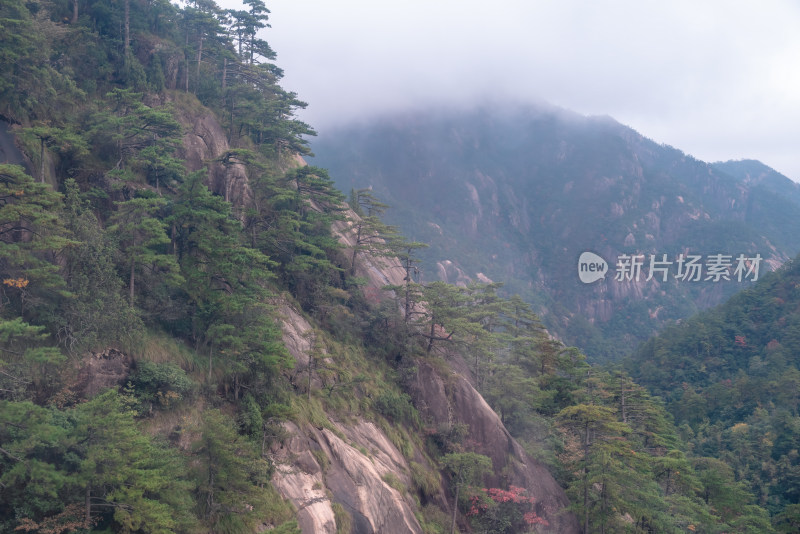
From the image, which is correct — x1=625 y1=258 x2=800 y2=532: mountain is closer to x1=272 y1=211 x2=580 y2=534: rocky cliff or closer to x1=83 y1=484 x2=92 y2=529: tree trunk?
x1=272 y1=211 x2=580 y2=534: rocky cliff

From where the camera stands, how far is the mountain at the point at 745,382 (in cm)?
4372

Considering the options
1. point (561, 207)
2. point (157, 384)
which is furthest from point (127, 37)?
point (561, 207)

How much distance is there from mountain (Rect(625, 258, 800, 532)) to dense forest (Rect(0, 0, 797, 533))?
2.86m

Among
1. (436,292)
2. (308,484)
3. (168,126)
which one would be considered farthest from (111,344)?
(436,292)

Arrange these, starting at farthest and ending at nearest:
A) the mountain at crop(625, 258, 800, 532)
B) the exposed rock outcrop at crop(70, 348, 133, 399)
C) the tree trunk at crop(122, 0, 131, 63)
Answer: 1. the mountain at crop(625, 258, 800, 532)
2. the tree trunk at crop(122, 0, 131, 63)
3. the exposed rock outcrop at crop(70, 348, 133, 399)

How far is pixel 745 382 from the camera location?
2264 inches

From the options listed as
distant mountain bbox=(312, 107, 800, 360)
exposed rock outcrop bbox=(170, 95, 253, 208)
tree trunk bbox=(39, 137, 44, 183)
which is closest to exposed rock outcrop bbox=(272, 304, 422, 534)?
exposed rock outcrop bbox=(170, 95, 253, 208)

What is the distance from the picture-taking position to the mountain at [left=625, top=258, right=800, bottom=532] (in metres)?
43.7

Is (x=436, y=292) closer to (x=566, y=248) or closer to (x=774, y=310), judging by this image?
(x=774, y=310)

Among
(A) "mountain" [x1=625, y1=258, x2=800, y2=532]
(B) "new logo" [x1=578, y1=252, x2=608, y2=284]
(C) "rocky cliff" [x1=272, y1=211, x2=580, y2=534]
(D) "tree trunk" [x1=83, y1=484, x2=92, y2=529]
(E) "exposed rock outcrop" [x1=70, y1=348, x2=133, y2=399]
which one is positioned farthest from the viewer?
(B) "new logo" [x1=578, y1=252, x2=608, y2=284]

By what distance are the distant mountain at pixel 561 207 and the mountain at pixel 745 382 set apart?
2840 cm

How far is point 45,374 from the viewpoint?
50.5ft

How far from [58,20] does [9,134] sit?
1078 centimetres

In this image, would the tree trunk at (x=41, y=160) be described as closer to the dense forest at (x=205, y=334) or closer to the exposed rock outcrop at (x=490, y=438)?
the dense forest at (x=205, y=334)
